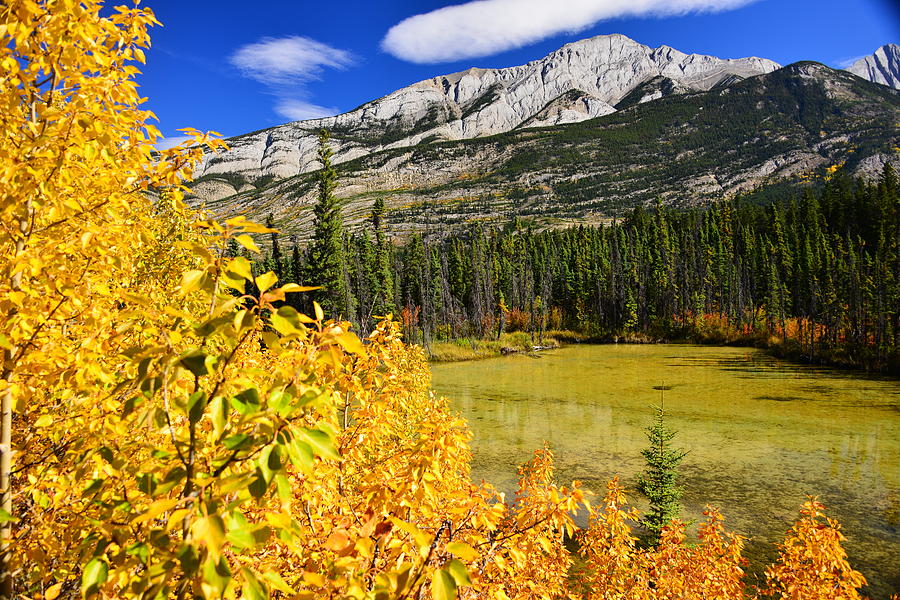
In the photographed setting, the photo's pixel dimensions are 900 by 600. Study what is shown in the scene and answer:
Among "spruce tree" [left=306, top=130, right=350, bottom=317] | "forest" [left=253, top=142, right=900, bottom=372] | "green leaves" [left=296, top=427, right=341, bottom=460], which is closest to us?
"green leaves" [left=296, top=427, right=341, bottom=460]

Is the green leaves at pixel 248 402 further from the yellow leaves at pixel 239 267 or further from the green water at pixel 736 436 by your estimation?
the green water at pixel 736 436

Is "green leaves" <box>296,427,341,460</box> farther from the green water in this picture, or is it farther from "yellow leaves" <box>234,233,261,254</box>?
the green water

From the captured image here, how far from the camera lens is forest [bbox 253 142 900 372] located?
3772 centimetres

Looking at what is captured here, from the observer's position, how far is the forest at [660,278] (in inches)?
1485

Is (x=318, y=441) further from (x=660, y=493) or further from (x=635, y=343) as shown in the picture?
(x=635, y=343)

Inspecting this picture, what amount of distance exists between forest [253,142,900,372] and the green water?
1250cm

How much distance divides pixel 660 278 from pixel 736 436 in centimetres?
4718

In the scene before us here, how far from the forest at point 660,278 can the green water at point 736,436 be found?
41.0 feet

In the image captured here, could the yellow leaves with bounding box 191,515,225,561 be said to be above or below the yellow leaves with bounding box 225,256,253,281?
below

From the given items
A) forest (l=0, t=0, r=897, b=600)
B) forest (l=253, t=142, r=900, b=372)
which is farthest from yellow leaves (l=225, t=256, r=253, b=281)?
forest (l=253, t=142, r=900, b=372)

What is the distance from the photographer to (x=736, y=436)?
17312 millimetres

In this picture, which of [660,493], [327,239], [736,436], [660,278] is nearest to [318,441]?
[660,493]

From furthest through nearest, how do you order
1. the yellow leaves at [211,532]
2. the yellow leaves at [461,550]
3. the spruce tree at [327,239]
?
1. the spruce tree at [327,239]
2. the yellow leaves at [461,550]
3. the yellow leaves at [211,532]

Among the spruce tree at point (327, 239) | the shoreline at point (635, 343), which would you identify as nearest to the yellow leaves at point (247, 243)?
the spruce tree at point (327, 239)
